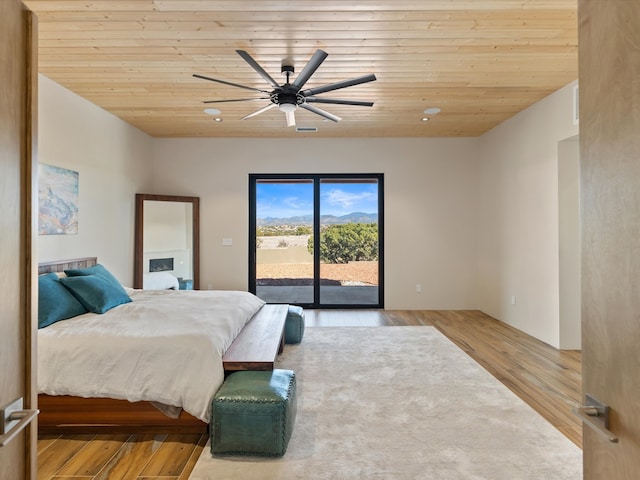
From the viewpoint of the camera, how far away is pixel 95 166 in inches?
175

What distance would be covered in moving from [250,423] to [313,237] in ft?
14.0

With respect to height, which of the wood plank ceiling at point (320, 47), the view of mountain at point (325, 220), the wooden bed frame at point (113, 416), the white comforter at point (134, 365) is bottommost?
the wooden bed frame at point (113, 416)

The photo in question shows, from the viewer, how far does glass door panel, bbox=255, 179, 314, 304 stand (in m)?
6.16

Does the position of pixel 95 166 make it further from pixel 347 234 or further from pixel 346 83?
pixel 347 234

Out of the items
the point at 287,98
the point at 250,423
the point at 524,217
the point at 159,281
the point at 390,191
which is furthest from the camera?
the point at 390,191

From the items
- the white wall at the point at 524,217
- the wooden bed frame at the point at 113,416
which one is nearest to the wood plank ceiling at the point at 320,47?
the white wall at the point at 524,217

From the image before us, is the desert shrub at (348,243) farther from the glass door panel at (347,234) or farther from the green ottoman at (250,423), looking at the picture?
the green ottoman at (250,423)

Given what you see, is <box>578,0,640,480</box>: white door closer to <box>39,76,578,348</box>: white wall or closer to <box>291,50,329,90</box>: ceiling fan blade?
<box>291,50,329,90</box>: ceiling fan blade

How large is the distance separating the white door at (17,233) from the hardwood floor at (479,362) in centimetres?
129

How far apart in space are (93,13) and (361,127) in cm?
366

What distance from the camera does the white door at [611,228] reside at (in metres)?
0.72

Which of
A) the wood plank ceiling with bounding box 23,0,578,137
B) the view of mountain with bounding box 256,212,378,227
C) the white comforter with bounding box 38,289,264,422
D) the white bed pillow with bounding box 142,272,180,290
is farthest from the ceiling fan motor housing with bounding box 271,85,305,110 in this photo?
the white bed pillow with bounding box 142,272,180,290

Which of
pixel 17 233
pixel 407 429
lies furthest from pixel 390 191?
pixel 17 233

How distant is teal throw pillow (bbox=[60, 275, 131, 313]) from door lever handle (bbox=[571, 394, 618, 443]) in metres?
3.23
